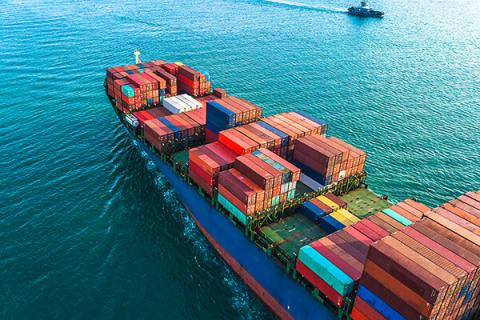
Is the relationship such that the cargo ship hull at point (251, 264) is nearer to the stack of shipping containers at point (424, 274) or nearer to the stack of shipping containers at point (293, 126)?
the stack of shipping containers at point (424, 274)

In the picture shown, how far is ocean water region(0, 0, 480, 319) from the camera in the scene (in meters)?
48.6

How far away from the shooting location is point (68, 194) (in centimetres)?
6184

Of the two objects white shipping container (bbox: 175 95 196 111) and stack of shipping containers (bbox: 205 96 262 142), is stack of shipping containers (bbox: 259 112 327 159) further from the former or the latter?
white shipping container (bbox: 175 95 196 111)

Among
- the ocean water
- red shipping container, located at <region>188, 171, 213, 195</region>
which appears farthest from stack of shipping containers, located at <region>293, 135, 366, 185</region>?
the ocean water

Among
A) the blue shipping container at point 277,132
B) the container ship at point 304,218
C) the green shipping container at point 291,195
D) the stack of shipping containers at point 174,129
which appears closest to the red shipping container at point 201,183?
the container ship at point 304,218

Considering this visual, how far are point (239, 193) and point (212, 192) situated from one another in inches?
262

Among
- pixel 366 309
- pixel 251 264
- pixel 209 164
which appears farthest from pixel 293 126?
pixel 366 309

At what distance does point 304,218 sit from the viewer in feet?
160

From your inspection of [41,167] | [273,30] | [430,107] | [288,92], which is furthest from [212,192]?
[273,30]

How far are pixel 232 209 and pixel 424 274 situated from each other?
2414 cm

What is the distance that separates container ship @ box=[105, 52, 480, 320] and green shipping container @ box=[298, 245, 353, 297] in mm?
108

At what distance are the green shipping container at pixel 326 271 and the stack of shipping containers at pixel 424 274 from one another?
1.88 m

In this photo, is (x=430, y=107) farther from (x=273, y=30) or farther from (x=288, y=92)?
(x=273, y=30)

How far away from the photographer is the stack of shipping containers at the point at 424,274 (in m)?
29.4
